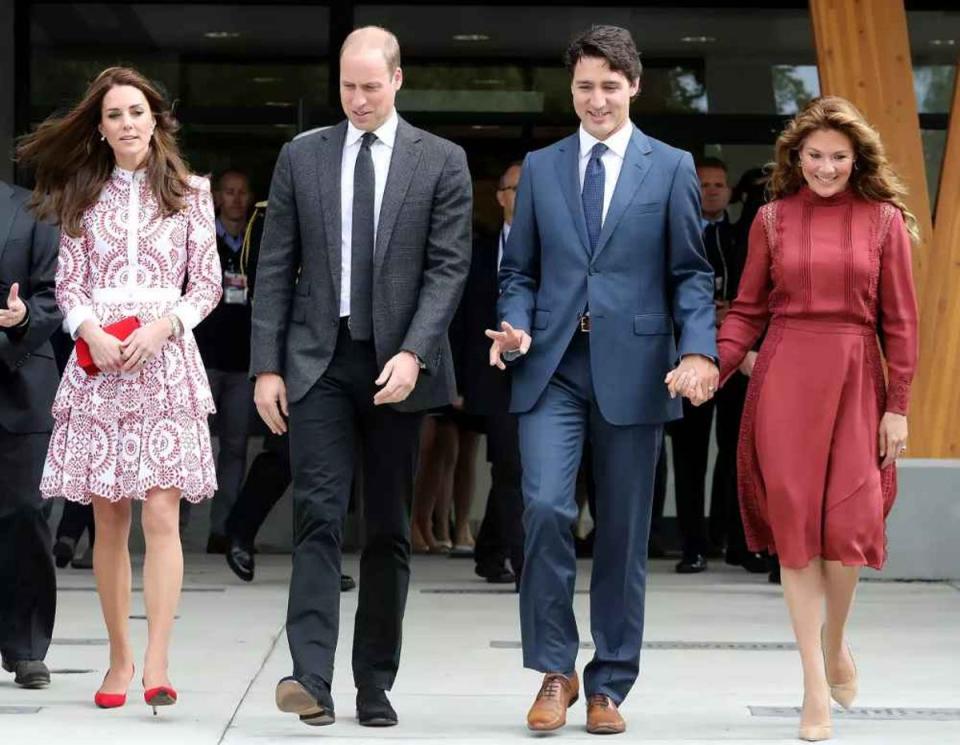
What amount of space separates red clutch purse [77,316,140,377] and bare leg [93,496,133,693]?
437mm

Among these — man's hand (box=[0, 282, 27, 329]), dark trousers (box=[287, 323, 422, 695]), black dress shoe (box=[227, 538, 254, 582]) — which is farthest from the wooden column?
man's hand (box=[0, 282, 27, 329])

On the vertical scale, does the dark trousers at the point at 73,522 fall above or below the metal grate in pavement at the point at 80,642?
above

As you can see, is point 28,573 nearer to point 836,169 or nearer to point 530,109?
point 836,169

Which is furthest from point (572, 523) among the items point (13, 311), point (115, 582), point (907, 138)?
point (907, 138)

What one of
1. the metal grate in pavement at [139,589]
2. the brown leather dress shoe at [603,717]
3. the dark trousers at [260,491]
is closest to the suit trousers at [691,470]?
the dark trousers at [260,491]

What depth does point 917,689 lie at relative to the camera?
22.5 ft

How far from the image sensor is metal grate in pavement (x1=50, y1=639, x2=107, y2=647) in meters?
7.89

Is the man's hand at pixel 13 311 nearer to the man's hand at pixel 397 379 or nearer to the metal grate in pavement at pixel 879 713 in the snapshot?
the man's hand at pixel 397 379

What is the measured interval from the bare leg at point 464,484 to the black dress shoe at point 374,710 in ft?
18.7

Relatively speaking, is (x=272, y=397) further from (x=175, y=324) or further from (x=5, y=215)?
(x=5, y=215)

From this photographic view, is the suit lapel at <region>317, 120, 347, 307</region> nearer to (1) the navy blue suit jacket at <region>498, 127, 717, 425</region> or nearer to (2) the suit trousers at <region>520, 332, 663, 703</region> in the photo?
(1) the navy blue suit jacket at <region>498, 127, 717, 425</region>

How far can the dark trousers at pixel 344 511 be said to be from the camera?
19.2 ft

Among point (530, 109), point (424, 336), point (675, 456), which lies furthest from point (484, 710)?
point (530, 109)

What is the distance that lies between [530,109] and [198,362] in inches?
241
